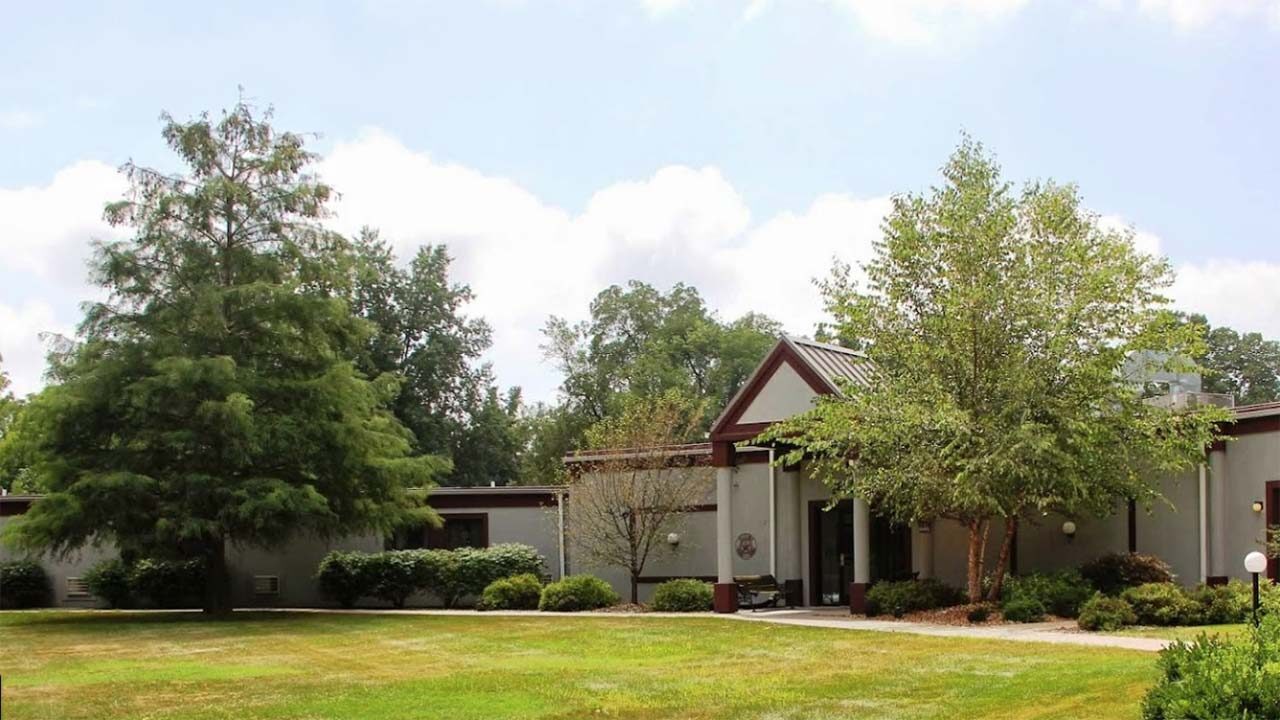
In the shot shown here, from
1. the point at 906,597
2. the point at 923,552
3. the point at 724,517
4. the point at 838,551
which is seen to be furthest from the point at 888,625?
the point at 838,551

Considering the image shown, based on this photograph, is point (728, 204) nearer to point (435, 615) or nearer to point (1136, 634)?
point (435, 615)

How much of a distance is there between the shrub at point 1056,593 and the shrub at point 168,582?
17066 millimetres

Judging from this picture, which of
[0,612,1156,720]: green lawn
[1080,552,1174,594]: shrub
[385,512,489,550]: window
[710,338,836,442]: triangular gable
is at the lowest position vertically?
[0,612,1156,720]: green lawn

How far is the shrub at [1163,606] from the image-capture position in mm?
17844

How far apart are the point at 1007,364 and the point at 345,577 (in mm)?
14407

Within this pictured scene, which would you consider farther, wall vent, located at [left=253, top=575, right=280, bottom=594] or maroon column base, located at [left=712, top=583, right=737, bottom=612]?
wall vent, located at [left=253, top=575, right=280, bottom=594]

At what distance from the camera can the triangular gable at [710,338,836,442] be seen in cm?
2222

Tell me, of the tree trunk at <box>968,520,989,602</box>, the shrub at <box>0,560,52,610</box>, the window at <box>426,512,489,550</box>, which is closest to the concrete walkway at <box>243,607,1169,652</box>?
the tree trunk at <box>968,520,989,602</box>

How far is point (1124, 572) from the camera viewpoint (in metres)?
20.2

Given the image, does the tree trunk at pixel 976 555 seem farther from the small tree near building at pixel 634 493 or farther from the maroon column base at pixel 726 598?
the small tree near building at pixel 634 493

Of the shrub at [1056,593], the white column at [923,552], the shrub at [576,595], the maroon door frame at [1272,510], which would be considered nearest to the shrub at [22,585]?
the shrub at [576,595]

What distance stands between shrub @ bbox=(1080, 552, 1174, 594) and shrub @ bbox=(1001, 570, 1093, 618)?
1.33 ft

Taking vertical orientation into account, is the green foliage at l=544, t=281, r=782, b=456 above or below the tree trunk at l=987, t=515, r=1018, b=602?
→ above

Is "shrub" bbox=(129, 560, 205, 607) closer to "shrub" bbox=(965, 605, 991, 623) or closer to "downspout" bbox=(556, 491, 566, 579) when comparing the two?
"downspout" bbox=(556, 491, 566, 579)
